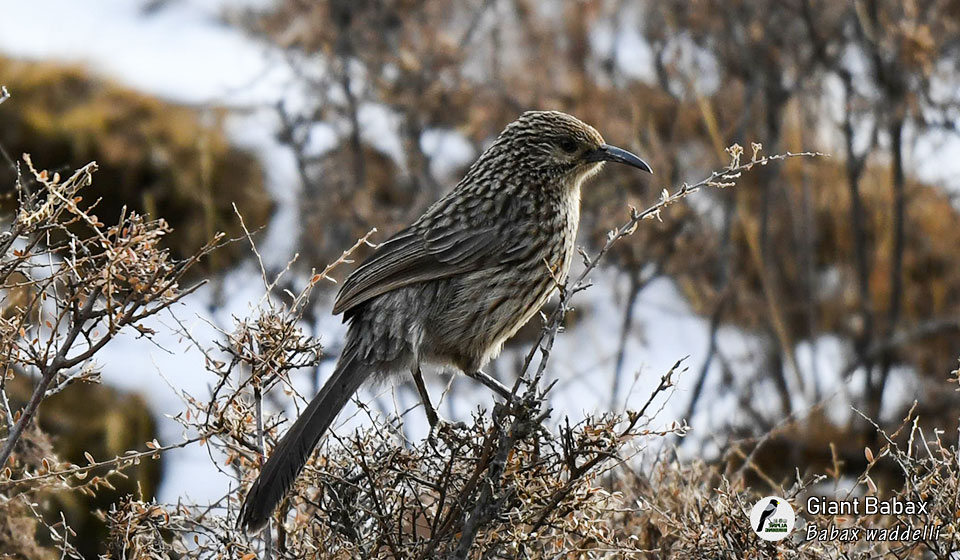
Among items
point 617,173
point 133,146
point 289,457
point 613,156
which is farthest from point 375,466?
point 133,146

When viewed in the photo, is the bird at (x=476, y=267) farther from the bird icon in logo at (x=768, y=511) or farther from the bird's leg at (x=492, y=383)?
the bird icon in logo at (x=768, y=511)

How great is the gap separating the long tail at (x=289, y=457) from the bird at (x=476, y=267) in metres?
0.24

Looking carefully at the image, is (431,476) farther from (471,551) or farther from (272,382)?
(272,382)

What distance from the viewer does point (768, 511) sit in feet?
11.1

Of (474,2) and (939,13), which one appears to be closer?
(939,13)

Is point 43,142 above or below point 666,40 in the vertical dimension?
below

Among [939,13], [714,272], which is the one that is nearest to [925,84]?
[939,13]

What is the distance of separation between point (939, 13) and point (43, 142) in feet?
22.1

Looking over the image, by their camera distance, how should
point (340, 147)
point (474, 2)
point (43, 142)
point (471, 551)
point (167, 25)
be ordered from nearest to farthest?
point (471, 551) < point (340, 147) < point (43, 142) < point (474, 2) < point (167, 25)

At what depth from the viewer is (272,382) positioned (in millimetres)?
3557

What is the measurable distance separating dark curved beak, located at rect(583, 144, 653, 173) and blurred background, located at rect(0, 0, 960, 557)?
2550mm

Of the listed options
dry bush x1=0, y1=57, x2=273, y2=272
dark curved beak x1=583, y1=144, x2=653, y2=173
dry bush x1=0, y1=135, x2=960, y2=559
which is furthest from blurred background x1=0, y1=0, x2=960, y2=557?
dry bush x1=0, y1=135, x2=960, y2=559
